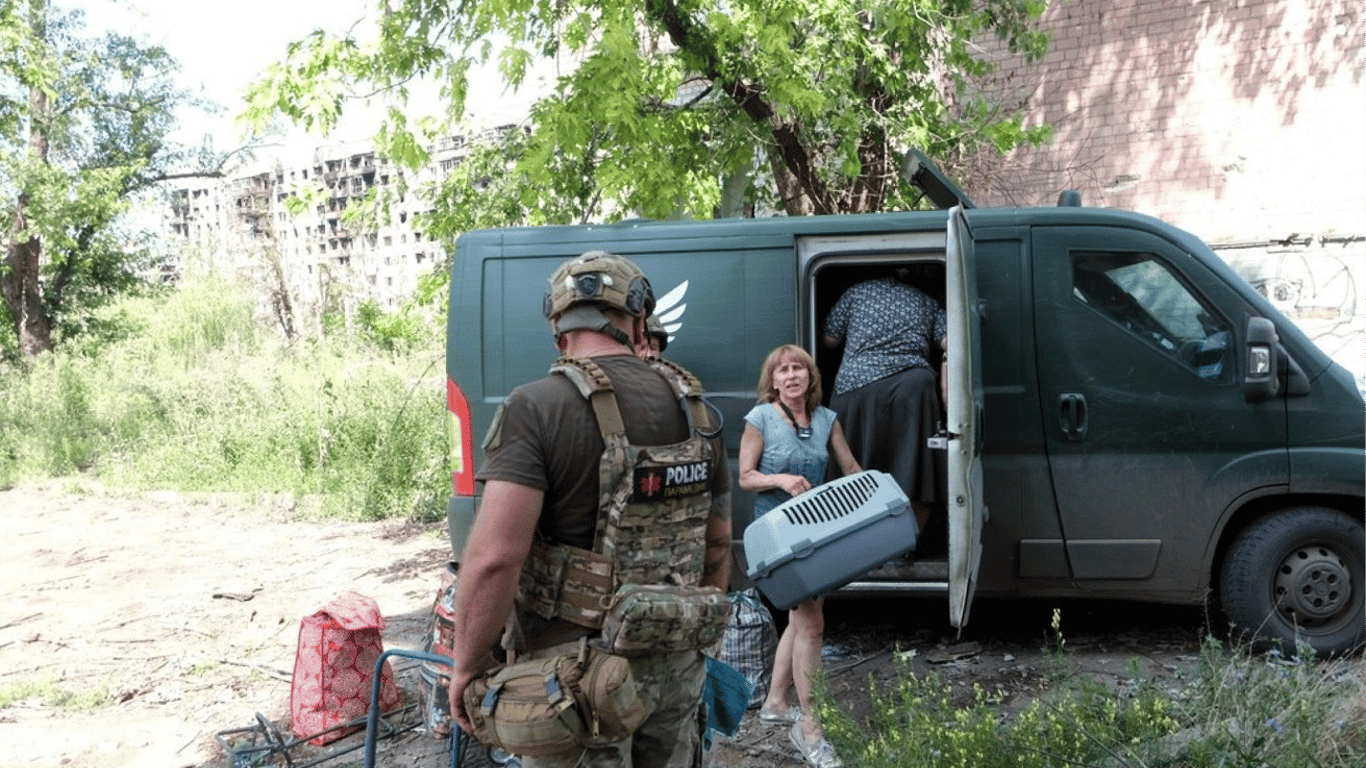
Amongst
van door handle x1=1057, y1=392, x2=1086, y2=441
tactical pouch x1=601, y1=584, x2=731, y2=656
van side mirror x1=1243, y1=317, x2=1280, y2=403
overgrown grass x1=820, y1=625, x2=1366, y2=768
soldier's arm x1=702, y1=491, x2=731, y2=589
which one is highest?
van side mirror x1=1243, y1=317, x2=1280, y2=403

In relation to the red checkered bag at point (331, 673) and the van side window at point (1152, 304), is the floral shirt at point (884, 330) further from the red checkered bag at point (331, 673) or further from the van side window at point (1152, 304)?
the red checkered bag at point (331, 673)

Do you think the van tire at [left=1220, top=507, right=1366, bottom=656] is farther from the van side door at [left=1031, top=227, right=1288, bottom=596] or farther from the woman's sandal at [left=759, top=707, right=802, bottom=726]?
the woman's sandal at [left=759, top=707, right=802, bottom=726]

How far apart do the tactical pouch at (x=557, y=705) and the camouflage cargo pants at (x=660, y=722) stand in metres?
0.07

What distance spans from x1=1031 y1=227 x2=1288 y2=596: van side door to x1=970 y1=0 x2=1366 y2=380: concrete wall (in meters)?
4.97

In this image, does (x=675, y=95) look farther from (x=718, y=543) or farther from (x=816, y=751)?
(x=718, y=543)

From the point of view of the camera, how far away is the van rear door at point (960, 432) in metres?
4.73

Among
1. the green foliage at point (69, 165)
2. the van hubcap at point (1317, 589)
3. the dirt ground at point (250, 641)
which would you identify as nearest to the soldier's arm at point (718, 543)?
the dirt ground at point (250, 641)

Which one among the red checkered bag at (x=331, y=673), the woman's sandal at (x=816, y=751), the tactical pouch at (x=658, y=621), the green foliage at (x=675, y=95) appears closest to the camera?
the tactical pouch at (x=658, y=621)

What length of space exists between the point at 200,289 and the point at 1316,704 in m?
20.8

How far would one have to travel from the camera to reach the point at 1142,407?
544 cm

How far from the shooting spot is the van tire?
17.5 ft

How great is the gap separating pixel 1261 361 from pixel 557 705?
4052 millimetres

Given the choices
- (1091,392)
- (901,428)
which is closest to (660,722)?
(901,428)

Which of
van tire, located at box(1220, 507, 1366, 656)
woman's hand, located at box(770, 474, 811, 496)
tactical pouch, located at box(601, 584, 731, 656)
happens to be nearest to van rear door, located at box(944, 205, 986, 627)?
woman's hand, located at box(770, 474, 811, 496)
